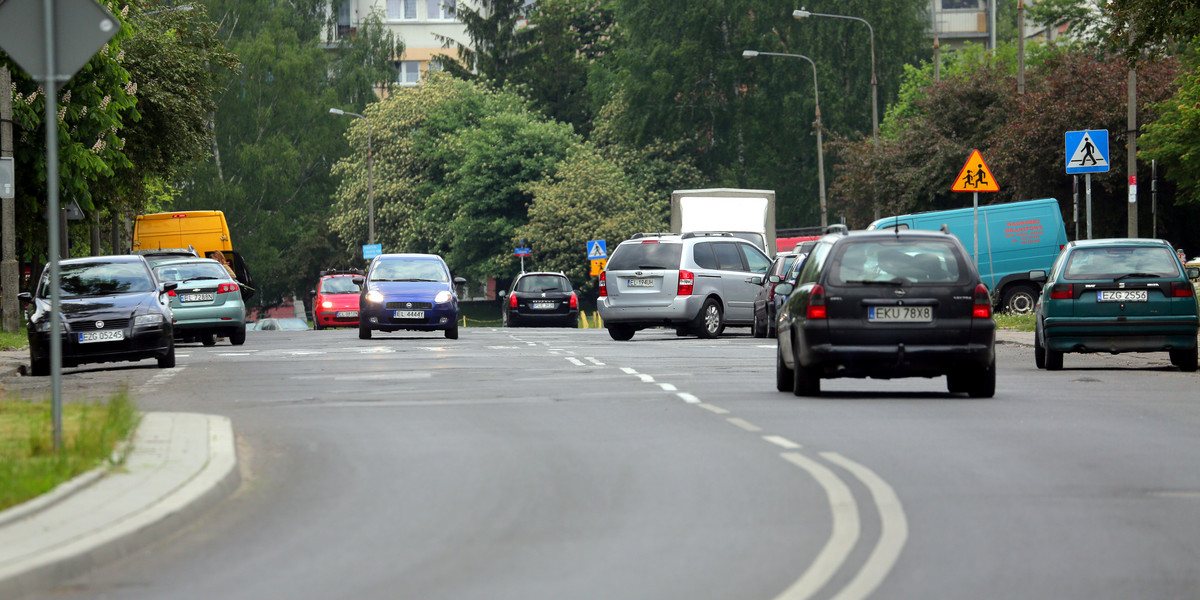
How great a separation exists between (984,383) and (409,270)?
59.9 feet

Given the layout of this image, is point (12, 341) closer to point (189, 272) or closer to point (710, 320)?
point (189, 272)

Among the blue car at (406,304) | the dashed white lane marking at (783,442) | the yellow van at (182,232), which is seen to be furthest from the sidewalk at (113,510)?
the yellow van at (182,232)

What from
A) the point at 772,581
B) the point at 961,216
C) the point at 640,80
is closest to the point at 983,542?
the point at 772,581

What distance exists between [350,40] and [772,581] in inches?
3606

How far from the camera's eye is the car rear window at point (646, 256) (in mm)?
30703

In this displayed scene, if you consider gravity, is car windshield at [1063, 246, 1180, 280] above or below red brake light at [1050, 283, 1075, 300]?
above

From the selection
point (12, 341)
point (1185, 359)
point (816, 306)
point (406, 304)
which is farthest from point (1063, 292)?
point (12, 341)

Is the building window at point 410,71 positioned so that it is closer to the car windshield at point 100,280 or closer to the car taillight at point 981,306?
the car windshield at point 100,280

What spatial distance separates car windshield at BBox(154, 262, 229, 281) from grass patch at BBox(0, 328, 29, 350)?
99.4 inches

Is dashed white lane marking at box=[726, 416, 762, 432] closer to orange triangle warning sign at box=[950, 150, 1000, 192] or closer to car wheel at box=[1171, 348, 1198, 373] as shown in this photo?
car wheel at box=[1171, 348, 1198, 373]

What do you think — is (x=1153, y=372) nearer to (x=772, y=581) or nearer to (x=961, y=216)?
(x=772, y=581)

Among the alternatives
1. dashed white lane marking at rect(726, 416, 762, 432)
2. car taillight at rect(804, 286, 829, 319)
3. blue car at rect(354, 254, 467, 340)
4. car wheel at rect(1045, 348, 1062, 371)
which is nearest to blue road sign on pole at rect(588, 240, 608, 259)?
blue car at rect(354, 254, 467, 340)

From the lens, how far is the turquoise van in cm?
3897

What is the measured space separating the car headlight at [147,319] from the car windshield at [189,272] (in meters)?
8.75
